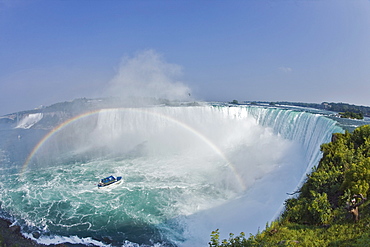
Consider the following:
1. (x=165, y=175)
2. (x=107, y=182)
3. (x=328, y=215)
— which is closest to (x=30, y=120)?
(x=107, y=182)

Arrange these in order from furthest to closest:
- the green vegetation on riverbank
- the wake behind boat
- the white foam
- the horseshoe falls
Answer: the white foam < the wake behind boat < the horseshoe falls < the green vegetation on riverbank

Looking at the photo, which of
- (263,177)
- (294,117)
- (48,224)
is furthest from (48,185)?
(294,117)

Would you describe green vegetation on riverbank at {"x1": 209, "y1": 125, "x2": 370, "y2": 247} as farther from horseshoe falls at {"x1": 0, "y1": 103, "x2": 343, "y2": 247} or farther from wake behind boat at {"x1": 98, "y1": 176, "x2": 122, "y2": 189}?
wake behind boat at {"x1": 98, "y1": 176, "x2": 122, "y2": 189}

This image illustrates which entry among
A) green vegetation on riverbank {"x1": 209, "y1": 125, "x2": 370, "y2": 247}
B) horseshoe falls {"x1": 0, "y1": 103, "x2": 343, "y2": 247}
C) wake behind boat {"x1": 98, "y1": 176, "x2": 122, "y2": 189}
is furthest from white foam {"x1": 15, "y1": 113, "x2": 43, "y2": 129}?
green vegetation on riverbank {"x1": 209, "y1": 125, "x2": 370, "y2": 247}

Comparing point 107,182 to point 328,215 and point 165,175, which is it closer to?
point 165,175

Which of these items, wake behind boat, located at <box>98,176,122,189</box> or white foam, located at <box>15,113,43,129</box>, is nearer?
wake behind boat, located at <box>98,176,122,189</box>
